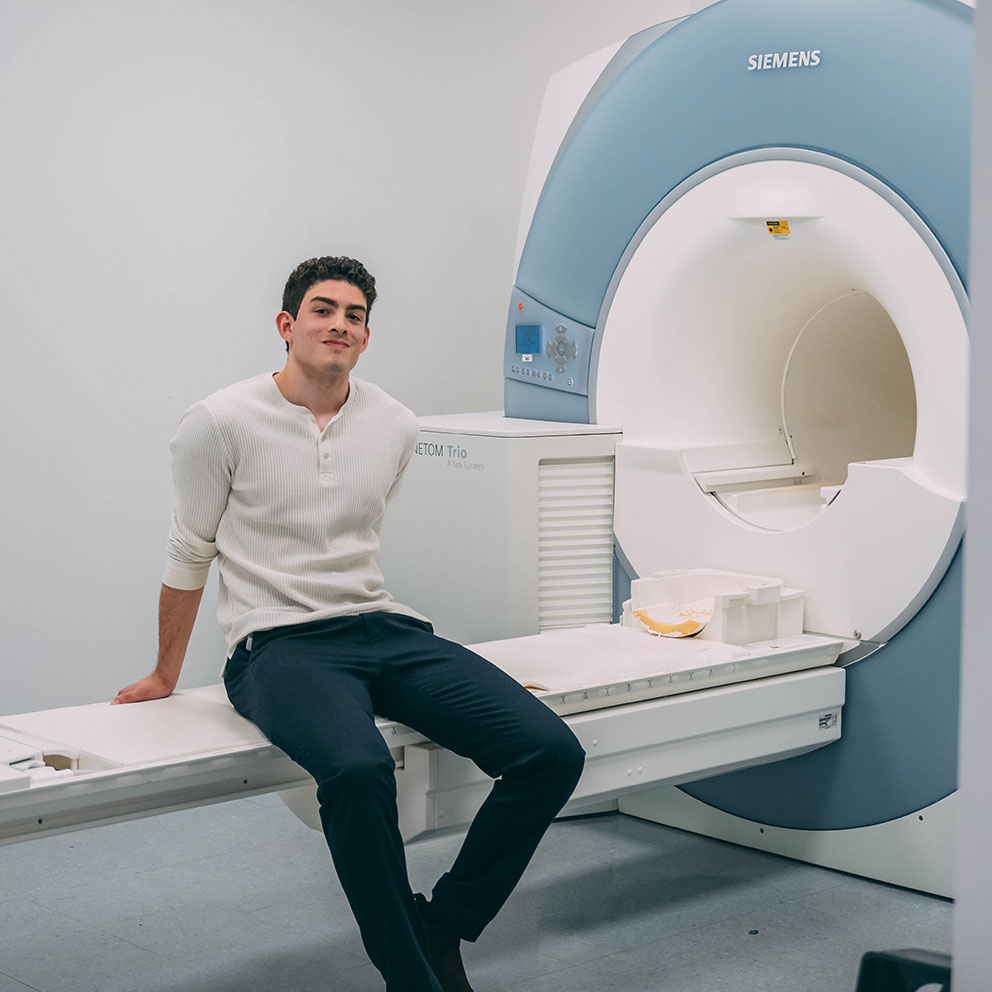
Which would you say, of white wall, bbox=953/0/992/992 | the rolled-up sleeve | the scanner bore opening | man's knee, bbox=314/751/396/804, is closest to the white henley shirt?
the rolled-up sleeve

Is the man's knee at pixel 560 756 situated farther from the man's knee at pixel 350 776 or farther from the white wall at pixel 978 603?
the white wall at pixel 978 603

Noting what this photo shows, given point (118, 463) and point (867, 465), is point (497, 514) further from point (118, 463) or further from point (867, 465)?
point (118, 463)

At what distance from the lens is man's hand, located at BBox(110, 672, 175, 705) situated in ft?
6.70

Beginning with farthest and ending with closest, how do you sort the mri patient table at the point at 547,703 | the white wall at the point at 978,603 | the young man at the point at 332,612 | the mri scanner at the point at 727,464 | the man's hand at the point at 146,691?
1. the mri scanner at the point at 727,464
2. the man's hand at the point at 146,691
3. the young man at the point at 332,612
4. the mri patient table at the point at 547,703
5. the white wall at the point at 978,603

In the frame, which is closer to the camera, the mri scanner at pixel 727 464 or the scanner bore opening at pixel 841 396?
the mri scanner at pixel 727 464

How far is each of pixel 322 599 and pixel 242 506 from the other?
18cm

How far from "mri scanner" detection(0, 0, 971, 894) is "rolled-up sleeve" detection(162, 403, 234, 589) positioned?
214 mm

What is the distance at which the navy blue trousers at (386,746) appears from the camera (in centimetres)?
175

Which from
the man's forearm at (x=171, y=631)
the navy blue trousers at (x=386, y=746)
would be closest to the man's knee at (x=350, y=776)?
the navy blue trousers at (x=386, y=746)

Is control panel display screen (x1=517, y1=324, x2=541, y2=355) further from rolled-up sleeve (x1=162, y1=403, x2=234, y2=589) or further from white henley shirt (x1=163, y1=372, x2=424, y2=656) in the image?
rolled-up sleeve (x1=162, y1=403, x2=234, y2=589)

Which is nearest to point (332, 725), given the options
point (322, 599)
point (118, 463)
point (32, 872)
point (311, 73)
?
point (322, 599)

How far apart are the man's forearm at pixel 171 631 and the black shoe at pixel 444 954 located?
0.51 metres

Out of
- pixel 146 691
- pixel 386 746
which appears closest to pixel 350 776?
pixel 386 746

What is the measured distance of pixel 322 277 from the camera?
2.16 m
